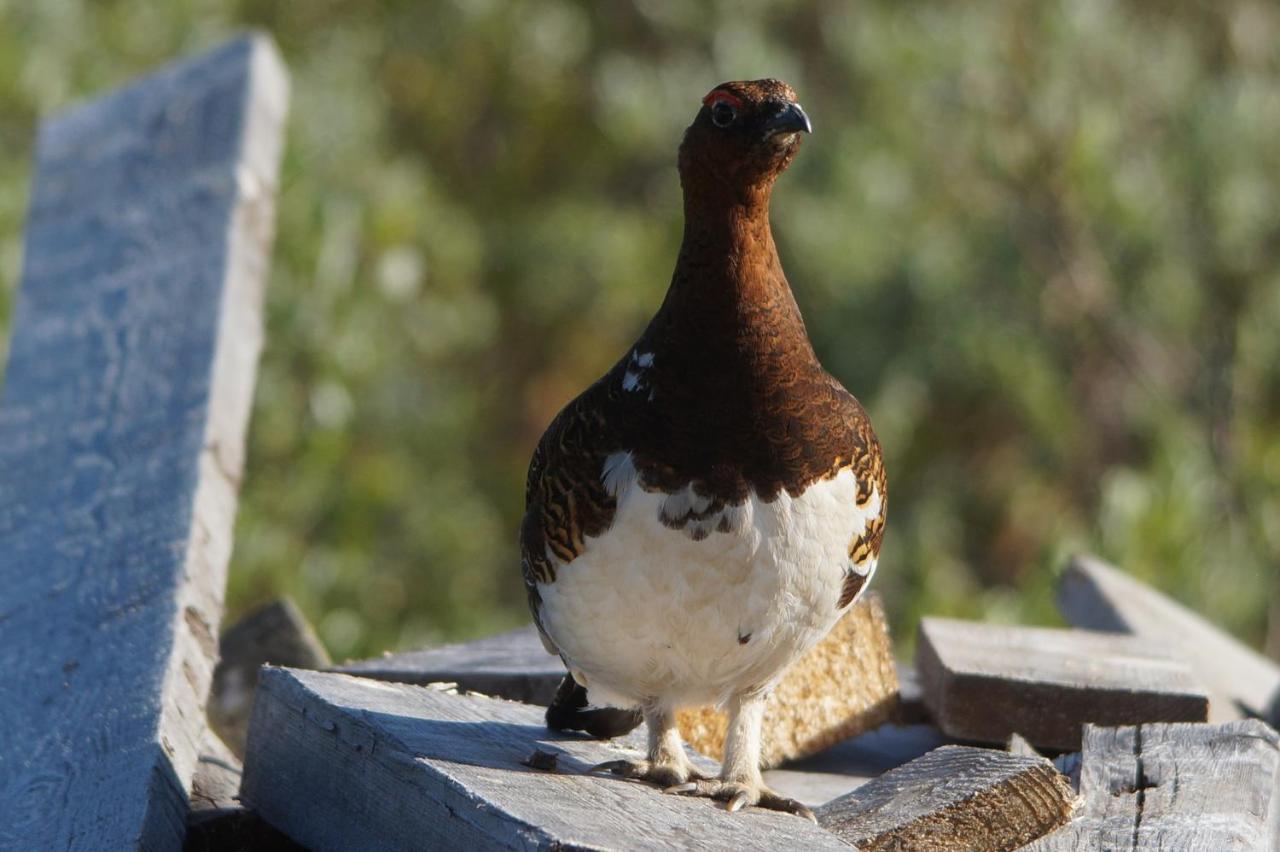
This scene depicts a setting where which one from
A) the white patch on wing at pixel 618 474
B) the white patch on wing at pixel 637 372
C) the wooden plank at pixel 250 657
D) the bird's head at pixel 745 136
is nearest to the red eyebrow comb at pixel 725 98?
the bird's head at pixel 745 136

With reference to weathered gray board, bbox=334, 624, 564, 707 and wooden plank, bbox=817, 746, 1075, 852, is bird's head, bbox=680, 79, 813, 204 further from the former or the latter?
weathered gray board, bbox=334, 624, 564, 707

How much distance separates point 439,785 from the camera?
2.46 meters

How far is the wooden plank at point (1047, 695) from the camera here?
341 cm

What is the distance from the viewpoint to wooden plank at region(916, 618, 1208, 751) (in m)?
3.41

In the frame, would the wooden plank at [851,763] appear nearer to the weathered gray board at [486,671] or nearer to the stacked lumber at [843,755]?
the stacked lumber at [843,755]

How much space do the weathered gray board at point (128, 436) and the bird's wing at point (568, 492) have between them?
0.65 meters

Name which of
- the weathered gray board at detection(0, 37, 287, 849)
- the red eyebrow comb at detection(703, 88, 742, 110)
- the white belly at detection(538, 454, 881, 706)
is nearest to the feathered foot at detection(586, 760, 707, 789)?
the white belly at detection(538, 454, 881, 706)

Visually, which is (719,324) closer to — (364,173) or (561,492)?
(561,492)

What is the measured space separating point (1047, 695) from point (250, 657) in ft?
→ 6.41

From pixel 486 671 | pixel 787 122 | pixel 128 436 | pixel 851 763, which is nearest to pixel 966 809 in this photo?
pixel 851 763

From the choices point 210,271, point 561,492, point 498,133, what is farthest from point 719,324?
point 498,133

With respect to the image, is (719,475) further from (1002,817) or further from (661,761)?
(1002,817)

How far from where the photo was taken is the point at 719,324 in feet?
8.82

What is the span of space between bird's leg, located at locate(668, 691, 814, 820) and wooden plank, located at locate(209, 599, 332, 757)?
1.44m
